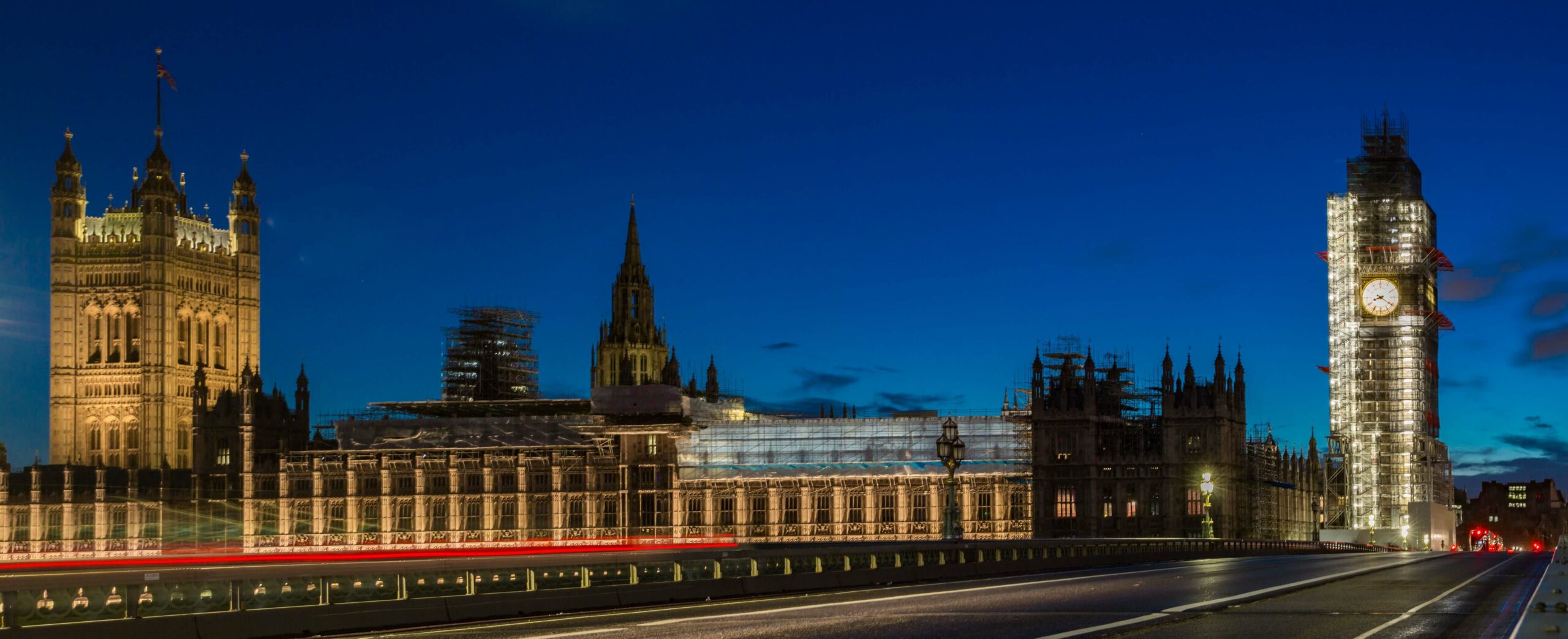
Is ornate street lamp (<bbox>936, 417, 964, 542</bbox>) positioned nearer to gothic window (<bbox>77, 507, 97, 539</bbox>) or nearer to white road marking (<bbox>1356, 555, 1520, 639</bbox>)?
white road marking (<bbox>1356, 555, 1520, 639</bbox>)

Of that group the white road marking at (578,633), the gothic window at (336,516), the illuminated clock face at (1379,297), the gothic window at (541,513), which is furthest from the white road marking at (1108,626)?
the illuminated clock face at (1379,297)

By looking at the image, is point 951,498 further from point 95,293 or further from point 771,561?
point 95,293

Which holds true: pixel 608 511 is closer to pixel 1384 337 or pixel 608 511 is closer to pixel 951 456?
pixel 1384 337

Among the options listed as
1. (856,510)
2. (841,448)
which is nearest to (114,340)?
(841,448)

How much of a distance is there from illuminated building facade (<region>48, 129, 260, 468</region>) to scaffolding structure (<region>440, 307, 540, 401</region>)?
2670 centimetres

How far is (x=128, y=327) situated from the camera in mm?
178250

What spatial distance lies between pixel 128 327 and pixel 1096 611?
161211mm

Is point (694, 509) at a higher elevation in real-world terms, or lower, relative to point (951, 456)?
lower

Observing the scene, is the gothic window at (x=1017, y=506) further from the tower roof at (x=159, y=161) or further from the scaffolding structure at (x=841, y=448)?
the tower roof at (x=159, y=161)

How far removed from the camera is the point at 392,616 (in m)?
30.6

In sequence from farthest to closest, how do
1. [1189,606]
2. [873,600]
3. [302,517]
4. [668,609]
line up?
[302,517], [873,600], [668,609], [1189,606]

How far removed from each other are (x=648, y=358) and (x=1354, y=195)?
64.1 m

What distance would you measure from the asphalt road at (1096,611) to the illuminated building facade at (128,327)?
14280 centimetres

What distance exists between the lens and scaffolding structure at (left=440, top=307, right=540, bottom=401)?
162625 mm
